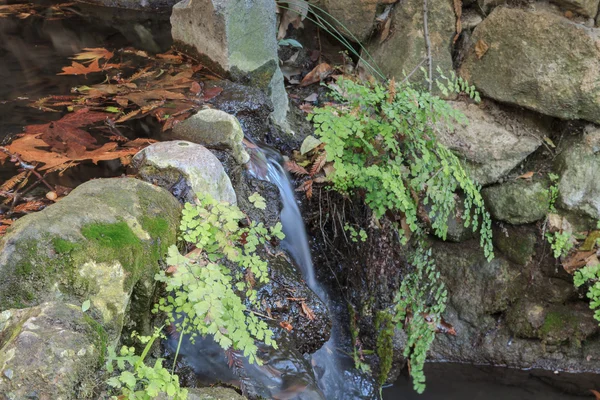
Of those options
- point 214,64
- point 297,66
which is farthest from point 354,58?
point 214,64

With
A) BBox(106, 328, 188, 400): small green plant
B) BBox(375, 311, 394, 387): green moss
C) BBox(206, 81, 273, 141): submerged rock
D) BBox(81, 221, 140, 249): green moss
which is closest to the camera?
BBox(106, 328, 188, 400): small green plant

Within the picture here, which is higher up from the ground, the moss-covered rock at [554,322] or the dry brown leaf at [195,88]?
the dry brown leaf at [195,88]

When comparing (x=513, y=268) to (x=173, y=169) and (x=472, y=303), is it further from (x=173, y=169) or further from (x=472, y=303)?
(x=173, y=169)

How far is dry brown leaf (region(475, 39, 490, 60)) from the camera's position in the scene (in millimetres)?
4269

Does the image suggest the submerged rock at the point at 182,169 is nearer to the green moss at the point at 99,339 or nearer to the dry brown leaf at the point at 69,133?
the dry brown leaf at the point at 69,133

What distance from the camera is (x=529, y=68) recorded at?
13.3 feet

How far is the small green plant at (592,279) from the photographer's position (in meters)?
3.98

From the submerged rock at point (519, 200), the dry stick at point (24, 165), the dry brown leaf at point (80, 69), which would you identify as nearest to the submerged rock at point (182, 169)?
the dry stick at point (24, 165)

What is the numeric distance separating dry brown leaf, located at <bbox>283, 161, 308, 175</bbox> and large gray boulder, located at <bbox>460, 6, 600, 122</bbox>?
6.17ft

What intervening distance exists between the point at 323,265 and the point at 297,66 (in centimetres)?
218

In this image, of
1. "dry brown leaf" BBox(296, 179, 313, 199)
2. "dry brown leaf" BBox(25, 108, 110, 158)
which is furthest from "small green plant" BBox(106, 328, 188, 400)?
"dry brown leaf" BBox(296, 179, 313, 199)

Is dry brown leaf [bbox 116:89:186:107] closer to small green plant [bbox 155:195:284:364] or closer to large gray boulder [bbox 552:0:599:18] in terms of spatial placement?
small green plant [bbox 155:195:284:364]

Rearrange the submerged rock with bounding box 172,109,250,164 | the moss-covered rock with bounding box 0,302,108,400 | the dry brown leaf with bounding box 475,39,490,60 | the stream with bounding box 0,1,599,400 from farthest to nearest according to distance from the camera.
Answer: the dry brown leaf with bounding box 475,39,490,60
the submerged rock with bounding box 172,109,250,164
the stream with bounding box 0,1,599,400
the moss-covered rock with bounding box 0,302,108,400

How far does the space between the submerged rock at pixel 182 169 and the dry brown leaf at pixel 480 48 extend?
8.94ft
